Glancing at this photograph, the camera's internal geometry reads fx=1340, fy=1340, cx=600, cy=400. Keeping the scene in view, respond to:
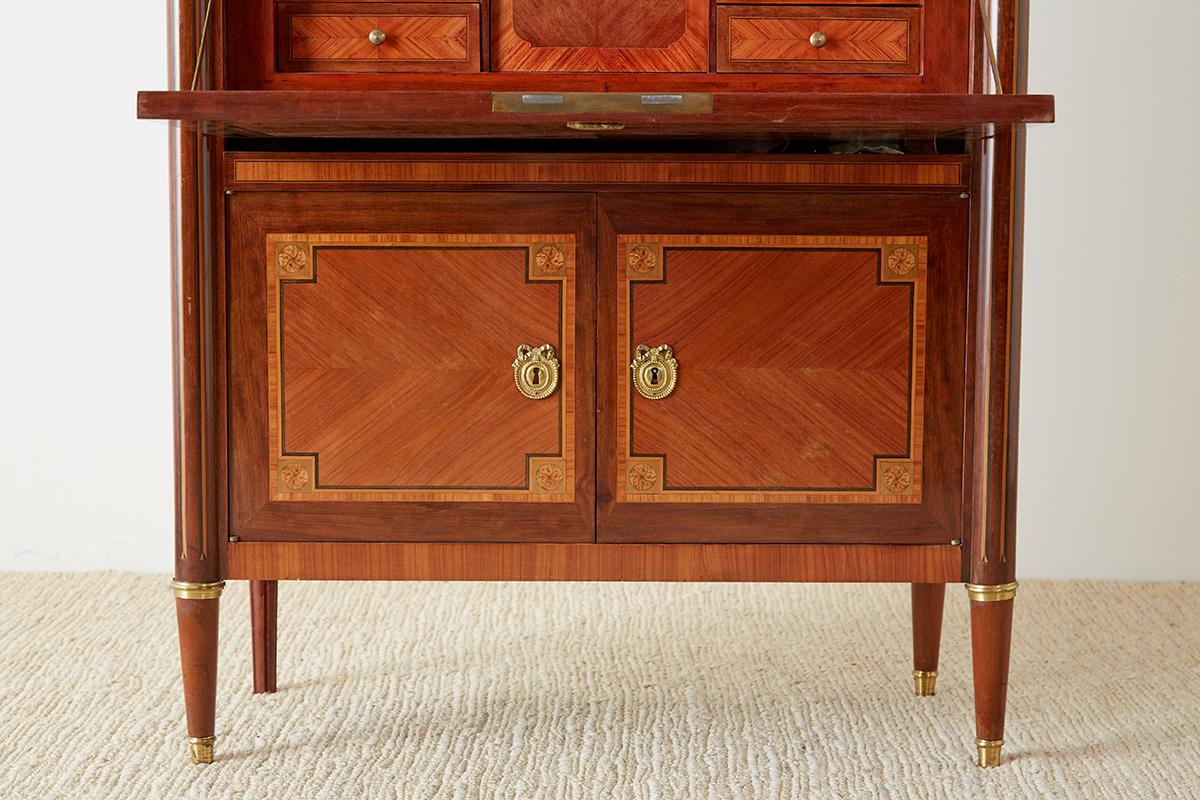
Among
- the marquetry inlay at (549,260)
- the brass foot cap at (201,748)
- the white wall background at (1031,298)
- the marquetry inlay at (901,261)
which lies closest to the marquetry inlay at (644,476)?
the marquetry inlay at (549,260)

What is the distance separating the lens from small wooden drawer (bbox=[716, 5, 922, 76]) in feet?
4.84

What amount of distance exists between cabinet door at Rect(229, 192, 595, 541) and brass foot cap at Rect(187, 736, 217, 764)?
0.85 feet

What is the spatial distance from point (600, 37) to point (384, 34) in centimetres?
24

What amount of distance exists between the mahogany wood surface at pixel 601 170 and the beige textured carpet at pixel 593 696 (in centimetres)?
67

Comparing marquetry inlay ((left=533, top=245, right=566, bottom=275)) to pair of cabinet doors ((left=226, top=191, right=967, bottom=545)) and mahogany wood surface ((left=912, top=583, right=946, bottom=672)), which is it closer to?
pair of cabinet doors ((left=226, top=191, right=967, bottom=545))

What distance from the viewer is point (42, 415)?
256 centimetres

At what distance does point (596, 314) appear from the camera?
4.88 feet

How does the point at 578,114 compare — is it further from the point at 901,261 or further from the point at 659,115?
the point at 901,261

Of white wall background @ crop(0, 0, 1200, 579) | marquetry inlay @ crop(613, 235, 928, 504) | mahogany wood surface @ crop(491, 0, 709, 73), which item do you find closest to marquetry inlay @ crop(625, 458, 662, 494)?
marquetry inlay @ crop(613, 235, 928, 504)

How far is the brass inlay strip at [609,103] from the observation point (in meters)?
1.27

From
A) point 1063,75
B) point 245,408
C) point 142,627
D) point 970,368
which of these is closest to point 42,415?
point 142,627

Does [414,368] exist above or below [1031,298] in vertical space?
below

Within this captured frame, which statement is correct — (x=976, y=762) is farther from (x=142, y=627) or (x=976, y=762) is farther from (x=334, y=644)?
(x=142, y=627)

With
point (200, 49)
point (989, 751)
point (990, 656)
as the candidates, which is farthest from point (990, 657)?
point (200, 49)
